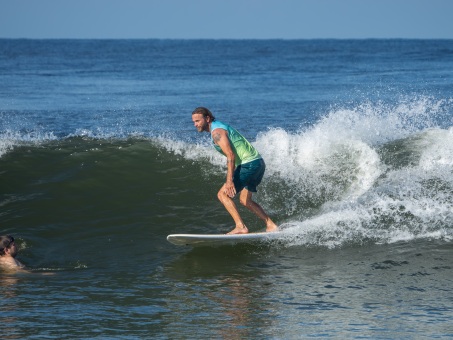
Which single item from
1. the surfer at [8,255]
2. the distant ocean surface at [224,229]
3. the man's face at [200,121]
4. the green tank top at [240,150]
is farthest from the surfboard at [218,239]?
the surfer at [8,255]

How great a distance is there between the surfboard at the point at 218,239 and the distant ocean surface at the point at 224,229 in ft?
0.38

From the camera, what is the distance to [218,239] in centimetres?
971

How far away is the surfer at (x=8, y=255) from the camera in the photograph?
363 inches

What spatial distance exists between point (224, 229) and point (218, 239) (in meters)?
1.24

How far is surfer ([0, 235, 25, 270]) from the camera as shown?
9.21 metres

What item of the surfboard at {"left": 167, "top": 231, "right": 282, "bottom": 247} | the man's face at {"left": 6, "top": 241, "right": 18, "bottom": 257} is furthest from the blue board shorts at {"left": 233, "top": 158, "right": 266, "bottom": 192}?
the man's face at {"left": 6, "top": 241, "right": 18, "bottom": 257}

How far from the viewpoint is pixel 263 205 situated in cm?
1190

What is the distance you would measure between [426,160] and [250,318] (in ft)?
23.1

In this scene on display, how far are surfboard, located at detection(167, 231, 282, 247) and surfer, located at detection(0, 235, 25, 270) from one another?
5.93ft

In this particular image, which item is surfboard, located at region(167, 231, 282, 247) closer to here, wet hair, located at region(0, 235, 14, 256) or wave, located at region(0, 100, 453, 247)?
wave, located at region(0, 100, 453, 247)

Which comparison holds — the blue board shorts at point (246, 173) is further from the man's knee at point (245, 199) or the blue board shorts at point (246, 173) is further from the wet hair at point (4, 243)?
the wet hair at point (4, 243)

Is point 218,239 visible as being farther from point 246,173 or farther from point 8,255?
point 8,255

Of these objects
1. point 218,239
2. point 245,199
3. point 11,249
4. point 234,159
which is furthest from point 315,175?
point 11,249

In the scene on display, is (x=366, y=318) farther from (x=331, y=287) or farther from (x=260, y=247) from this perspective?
(x=260, y=247)
